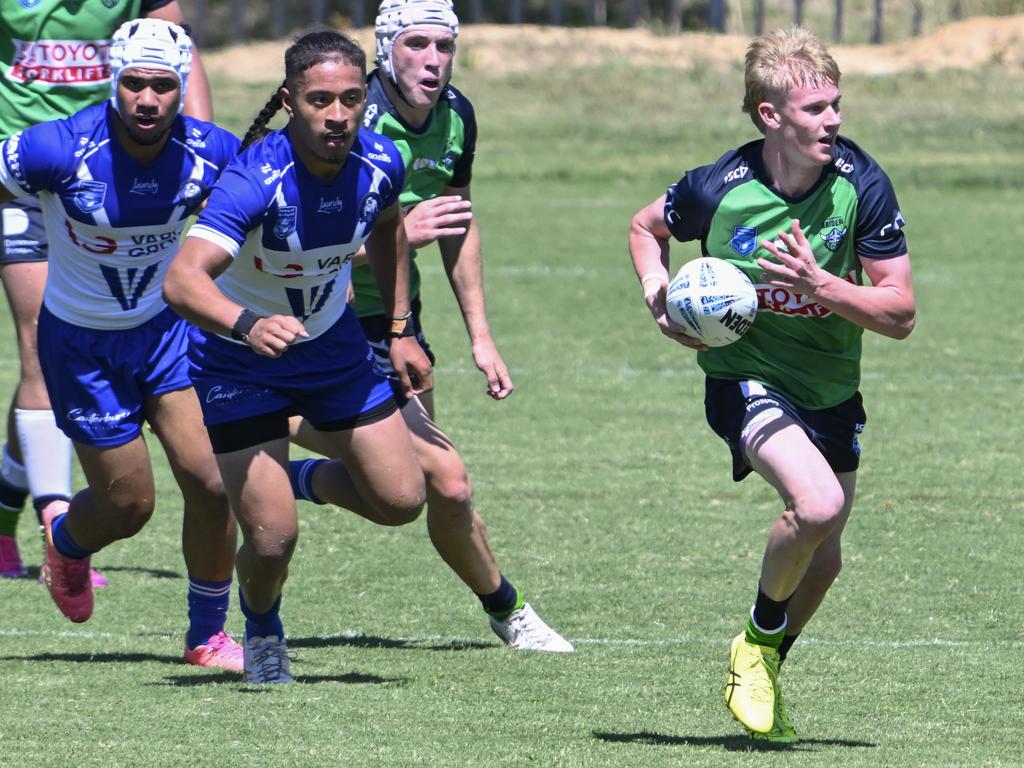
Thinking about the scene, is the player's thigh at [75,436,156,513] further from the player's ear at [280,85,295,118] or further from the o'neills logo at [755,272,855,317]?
the o'neills logo at [755,272,855,317]

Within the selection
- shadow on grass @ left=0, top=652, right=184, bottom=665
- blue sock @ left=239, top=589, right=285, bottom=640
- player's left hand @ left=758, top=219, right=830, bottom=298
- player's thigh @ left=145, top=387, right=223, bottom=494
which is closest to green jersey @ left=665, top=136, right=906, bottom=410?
player's left hand @ left=758, top=219, right=830, bottom=298

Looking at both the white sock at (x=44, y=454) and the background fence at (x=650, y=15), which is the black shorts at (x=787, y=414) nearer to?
the white sock at (x=44, y=454)

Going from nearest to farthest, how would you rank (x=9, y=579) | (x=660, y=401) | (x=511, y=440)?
(x=9, y=579)
(x=511, y=440)
(x=660, y=401)

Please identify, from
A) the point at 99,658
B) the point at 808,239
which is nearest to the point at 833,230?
the point at 808,239

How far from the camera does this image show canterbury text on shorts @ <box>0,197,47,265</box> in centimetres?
736

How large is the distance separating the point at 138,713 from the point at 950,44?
30121 millimetres

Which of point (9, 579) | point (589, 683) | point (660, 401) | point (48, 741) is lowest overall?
point (660, 401)

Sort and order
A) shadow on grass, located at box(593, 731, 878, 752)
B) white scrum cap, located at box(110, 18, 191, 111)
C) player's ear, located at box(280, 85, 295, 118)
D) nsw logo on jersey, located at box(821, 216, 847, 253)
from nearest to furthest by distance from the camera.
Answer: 1. shadow on grass, located at box(593, 731, 878, 752)
2. nsw logo on jersey, located at box(821, 216, 847, 253)
3. player's ear, located at box(280, 85, 295, 118)
4. white scrum cap, located at box(110, 18, 191, 111)

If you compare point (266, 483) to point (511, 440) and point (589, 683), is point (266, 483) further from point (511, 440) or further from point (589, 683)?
point (511, 440)

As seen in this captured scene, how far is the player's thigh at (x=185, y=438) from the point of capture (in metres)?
6.21

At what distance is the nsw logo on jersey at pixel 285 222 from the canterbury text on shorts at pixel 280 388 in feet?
1.28

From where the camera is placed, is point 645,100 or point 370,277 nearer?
point 370,277

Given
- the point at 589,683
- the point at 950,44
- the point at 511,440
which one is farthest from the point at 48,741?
the point at 950,44

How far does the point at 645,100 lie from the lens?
1154 inches
